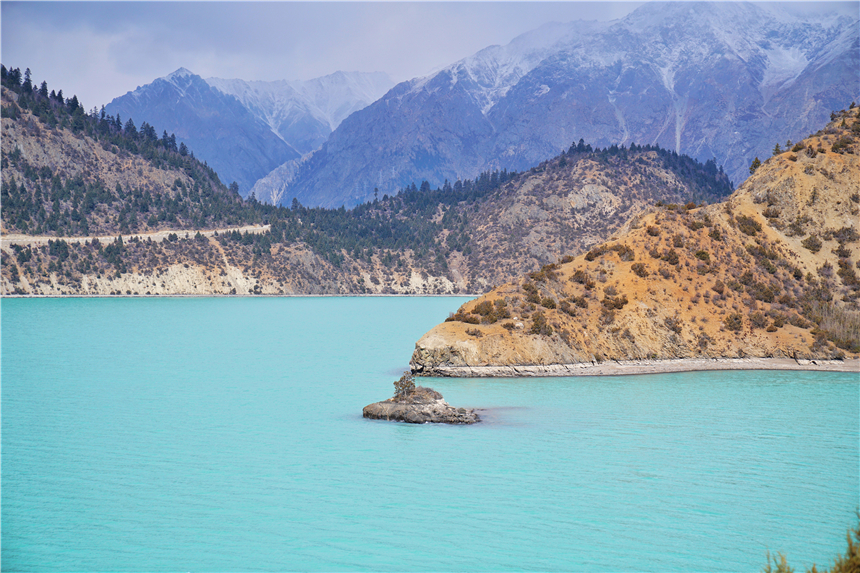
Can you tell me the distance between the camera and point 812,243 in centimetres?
6506

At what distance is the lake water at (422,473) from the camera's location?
67.7ft

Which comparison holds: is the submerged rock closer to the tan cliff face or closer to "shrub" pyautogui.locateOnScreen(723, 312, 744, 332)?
the tan cliff face

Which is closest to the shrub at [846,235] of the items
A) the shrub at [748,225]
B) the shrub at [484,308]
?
the shrub at [748,225]

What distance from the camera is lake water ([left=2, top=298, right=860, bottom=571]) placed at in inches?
812

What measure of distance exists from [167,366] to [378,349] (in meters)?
17.9

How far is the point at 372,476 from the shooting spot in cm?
2706

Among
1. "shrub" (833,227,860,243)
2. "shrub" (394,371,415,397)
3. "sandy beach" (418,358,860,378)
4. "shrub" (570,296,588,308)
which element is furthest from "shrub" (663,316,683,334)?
"shrub" (394,371,415,397)

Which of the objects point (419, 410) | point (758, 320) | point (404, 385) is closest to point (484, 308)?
point (404, 385)

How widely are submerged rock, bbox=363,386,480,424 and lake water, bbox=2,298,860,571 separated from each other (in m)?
0.90

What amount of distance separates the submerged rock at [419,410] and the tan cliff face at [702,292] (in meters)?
12.2

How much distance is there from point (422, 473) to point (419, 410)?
27.7 feet

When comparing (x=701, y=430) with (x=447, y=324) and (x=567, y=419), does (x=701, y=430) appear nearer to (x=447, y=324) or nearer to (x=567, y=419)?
(x=567, y=419)

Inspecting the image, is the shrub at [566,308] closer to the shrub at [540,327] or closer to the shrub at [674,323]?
the shrub at [540,327]

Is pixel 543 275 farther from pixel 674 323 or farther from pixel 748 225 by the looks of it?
pixel 748 225
